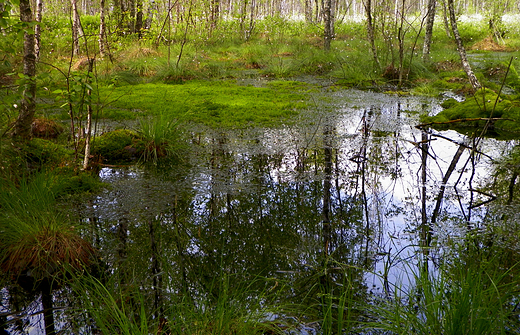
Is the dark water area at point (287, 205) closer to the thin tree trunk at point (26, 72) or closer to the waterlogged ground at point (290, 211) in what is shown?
the waterlogged ground at point (290, 211)

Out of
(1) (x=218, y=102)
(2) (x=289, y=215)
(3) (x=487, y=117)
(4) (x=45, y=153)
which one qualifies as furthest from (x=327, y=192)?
(1) (x=218, y=102)

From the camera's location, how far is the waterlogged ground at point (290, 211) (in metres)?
2.55

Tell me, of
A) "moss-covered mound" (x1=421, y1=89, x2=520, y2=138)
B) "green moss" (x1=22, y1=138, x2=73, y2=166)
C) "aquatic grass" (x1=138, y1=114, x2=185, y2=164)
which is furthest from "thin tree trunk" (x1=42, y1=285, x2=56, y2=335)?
"moss-covered mound" (x1=421, y1=89, x2=520, y2=138)

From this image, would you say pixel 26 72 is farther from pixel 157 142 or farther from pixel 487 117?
pixel 487 117

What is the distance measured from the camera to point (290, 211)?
11.3ft

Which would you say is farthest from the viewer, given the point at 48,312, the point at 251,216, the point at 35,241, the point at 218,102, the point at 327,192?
the point at 218,102

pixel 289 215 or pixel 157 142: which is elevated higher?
pixel 157 142

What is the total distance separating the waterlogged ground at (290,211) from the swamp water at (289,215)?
0.01 meters

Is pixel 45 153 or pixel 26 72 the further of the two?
pixel 45 153

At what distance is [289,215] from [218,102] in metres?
4.56

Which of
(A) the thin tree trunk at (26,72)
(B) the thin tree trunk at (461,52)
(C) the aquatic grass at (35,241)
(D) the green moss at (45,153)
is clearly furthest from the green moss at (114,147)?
(B) the thin tree trunk at (461,52)

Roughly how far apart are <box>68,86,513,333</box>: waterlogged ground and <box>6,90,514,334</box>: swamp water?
1cm

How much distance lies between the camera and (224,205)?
3.57m

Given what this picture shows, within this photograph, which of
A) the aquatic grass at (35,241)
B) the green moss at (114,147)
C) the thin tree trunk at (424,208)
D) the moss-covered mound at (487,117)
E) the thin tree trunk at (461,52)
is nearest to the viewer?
the aquatic grass at (35,241)
